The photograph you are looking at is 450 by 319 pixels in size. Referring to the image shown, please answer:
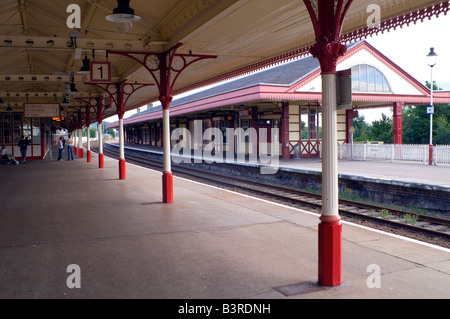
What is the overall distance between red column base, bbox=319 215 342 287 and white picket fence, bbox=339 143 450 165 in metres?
14.5

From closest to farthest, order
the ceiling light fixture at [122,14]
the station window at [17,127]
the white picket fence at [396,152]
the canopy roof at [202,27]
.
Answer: the ceiling light fixture at [122,14]
the canopy roof at [202,27]
the white picket fence at [396,152]
the station window at [17,127]

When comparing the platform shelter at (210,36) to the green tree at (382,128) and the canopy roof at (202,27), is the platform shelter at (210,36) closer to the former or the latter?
the canopy roof at (202,27)

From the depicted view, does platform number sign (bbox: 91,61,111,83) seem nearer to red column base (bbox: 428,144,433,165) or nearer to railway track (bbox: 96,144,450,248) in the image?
railway track (bbox: 96,144,450,248)

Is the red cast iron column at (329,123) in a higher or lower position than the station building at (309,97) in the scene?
lower

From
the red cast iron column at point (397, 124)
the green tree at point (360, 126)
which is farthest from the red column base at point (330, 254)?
the green tree at point (360, 126)

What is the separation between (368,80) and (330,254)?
62.6ft

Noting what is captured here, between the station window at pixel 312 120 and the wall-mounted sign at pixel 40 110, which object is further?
the station window at pixel 312 120

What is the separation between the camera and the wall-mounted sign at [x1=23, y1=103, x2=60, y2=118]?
765 inches

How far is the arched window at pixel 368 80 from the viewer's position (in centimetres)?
2114

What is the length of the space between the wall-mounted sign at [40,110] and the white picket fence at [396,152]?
15294 millimetres

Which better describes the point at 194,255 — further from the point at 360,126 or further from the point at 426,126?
the point at 360,126

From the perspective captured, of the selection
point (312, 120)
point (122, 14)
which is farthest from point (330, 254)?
point (312, 120)
